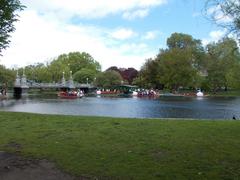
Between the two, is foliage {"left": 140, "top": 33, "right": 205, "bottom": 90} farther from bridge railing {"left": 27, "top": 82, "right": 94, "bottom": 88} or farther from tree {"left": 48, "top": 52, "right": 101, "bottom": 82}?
tree {"left": 48, "top": 52, "right": 101, "bottom": 82}

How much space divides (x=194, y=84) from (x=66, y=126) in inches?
4451

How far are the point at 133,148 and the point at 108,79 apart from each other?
144 metres

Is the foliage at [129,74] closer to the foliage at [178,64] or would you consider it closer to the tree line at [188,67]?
the foliage at [178,64]

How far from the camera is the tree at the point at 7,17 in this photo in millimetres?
13484

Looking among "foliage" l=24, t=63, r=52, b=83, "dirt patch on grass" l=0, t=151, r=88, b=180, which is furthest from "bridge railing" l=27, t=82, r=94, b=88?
"dirt patch on grass" l=0, t=151, r=88, b=180

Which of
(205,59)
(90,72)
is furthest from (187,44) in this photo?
(90,72)

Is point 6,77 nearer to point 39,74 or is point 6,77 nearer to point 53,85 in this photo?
point 53,85

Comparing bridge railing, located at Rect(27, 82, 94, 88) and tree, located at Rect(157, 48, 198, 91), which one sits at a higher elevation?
tree, located at Rect(157, 48, 198, 91)

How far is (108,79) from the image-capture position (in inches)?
6152

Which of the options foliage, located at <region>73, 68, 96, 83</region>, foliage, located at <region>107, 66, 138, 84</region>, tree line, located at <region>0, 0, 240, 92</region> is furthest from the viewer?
foliage, located at <region>107, 66, 138, 84</region>

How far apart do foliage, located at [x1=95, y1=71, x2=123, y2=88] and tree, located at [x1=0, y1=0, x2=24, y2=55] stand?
13988cm

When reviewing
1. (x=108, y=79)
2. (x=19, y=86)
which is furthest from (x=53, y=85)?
(x=108, y=79)

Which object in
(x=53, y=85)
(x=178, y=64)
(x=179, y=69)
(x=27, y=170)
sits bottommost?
(x=27, y=170)

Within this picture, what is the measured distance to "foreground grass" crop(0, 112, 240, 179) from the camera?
9.87 meters
